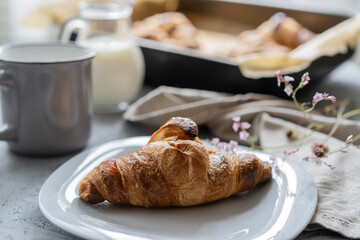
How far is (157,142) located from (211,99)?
1.41ft

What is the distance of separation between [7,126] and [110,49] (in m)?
0.41

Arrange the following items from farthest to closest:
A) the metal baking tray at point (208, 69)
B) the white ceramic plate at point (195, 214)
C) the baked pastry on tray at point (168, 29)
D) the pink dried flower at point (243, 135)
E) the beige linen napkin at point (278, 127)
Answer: the baked pastry on tray at point (168, 29) → the metal baking tray at point (208, 69) → the pink dried flower at point (243, 135) → the beige linen napkin at point (278, 127) → the white ceramic plate at point (195, 214)

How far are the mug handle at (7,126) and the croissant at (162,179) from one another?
279 mm

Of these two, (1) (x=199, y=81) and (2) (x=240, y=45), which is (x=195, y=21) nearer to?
(2) (x=240, y=45)

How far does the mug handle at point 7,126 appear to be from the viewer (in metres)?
0.90

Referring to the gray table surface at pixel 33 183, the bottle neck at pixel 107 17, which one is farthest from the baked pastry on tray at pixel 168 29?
the gray table surface at pixel 33 183

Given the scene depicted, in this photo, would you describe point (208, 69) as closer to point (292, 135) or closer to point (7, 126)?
point (292, 135)

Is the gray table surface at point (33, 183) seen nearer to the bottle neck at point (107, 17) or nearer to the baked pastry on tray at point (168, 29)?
the bottle neck at point (107, 17)

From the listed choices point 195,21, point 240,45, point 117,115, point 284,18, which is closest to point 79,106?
point 117,115

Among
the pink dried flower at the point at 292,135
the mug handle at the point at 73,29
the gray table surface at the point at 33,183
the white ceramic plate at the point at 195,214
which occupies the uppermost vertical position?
the mug handle at the point at 73,29

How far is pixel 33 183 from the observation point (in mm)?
847

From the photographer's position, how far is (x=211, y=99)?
114cm

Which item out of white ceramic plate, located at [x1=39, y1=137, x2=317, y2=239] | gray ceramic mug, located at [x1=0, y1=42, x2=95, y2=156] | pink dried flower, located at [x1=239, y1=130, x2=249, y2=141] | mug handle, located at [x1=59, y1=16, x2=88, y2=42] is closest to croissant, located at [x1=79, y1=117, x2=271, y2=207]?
white ceramic plate, located at [x1=39, y1=137, x2=317, y2=239]

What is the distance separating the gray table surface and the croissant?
0.08m
